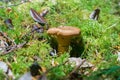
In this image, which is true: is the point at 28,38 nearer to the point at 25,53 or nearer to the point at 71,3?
the point at 25,53

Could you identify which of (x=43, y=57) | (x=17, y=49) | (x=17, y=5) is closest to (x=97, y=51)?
(x=43, y=57)

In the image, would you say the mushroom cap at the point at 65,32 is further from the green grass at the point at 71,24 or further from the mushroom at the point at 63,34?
the green grass at the point at 71,24

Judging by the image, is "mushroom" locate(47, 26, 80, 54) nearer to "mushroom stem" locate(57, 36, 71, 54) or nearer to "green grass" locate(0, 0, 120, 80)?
"mushroom stem" locate(57, 36, 71, 54)

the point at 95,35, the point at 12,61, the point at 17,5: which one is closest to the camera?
the point at 12,61

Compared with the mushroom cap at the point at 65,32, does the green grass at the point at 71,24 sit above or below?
below

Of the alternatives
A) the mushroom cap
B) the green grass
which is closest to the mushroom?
the mushroom cap

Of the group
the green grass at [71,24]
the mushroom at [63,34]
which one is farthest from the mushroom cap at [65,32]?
the green grass at [71,24]

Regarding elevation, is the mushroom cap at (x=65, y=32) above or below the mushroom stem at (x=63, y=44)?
above
